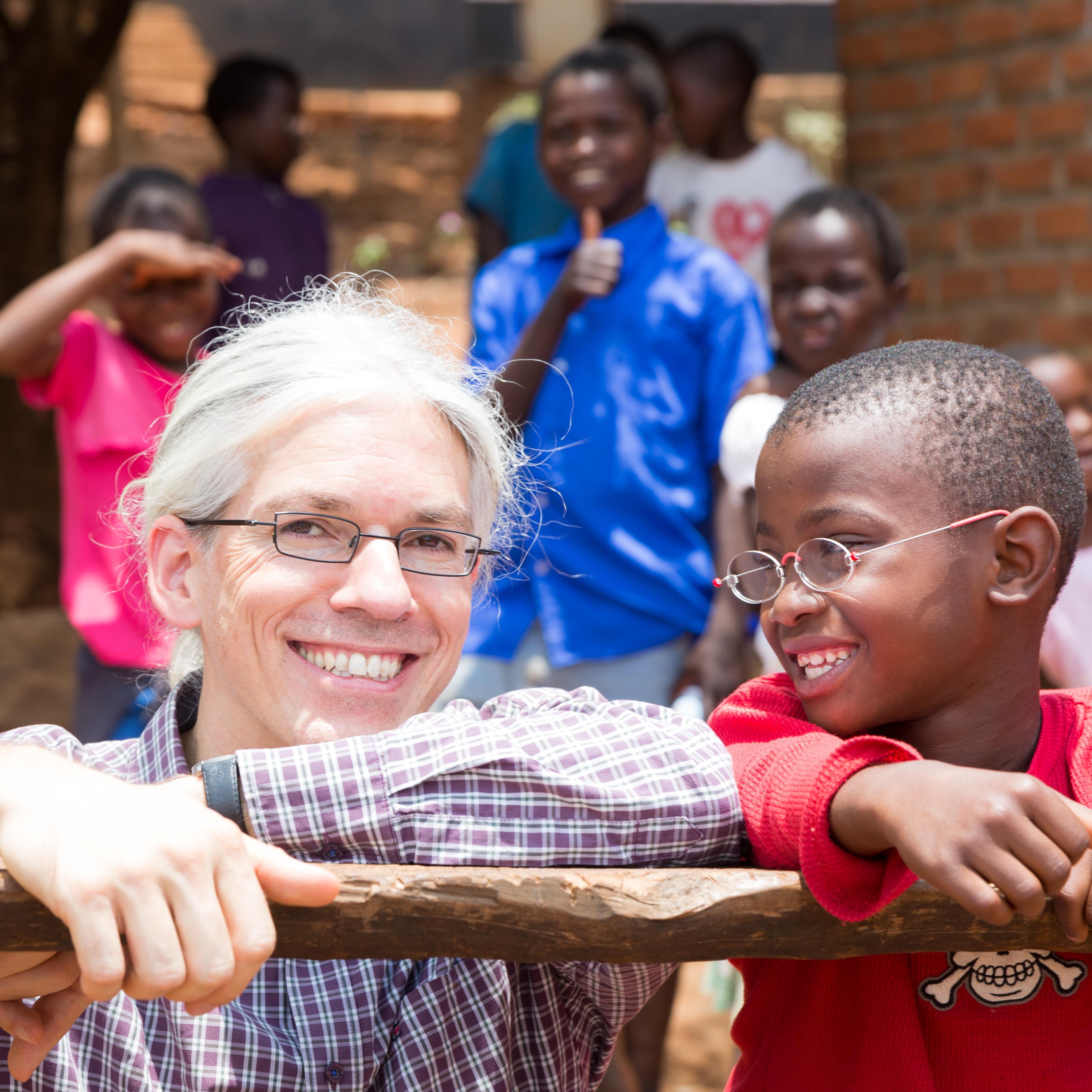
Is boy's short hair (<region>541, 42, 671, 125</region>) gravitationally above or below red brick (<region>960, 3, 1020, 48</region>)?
below

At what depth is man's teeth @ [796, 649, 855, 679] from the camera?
153 centimetres

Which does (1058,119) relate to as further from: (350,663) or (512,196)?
(350,663)

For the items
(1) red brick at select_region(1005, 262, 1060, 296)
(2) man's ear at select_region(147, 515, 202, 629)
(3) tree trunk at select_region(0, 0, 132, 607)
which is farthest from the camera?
(3) tree trunk at select_region(0, 0, 132, 607)

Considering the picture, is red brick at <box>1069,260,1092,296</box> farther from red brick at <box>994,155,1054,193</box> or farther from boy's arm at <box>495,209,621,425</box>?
boy's arm at <box>495,209,621,425</box>

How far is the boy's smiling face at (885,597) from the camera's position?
1.51 meters

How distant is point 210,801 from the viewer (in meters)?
1.31

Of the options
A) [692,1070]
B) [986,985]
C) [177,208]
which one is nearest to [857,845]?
[986,985]

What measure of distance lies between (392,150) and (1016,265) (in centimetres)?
625

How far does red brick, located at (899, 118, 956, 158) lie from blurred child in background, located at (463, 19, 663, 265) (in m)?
1.11

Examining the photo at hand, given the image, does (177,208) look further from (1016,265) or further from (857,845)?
(857,845)

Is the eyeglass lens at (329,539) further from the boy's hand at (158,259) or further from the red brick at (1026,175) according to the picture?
the red brick at (1026,175)

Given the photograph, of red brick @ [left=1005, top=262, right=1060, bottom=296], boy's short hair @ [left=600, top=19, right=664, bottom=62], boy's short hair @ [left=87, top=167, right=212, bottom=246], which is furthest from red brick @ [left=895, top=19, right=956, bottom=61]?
boy's short hair @ [left=87, top=167, right=212, bottom=246]

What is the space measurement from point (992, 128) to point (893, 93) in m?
0.46

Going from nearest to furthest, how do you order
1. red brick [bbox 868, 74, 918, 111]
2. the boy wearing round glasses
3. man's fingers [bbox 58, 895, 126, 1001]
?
man's fingers [bbox 58, 895, 126, 1001], the boy wearing round glasses, red brick [bbox 868, 74, 918, 111]
